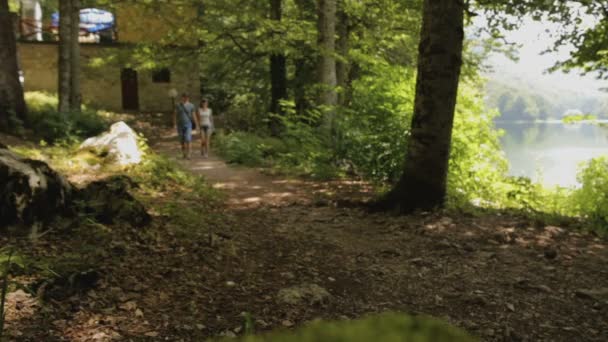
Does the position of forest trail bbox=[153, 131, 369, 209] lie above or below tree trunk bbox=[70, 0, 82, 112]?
below

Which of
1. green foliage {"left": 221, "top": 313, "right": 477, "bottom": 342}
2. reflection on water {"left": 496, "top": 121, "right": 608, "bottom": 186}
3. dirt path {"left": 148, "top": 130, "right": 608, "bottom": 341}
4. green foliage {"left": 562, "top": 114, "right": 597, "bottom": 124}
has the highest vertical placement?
green foliage {"left": 562, "top": 114, "right": 597, "bottom": 124}

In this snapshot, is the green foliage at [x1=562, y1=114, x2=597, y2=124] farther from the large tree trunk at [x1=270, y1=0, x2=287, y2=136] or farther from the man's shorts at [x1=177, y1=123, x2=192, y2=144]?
the large tree trunk at [x1=270, y1=0, x2=287, y2=136]

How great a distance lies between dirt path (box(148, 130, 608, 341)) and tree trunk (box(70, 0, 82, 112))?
1298 centimetres

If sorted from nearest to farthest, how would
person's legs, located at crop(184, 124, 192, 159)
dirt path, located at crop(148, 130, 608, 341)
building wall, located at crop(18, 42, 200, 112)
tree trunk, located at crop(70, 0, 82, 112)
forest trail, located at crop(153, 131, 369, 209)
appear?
dirt path, located at crop(148, 130, 608, 341)
forest trail, located at crop(153, 131, 369, 209)
person's legs, located at crop(184, 124, 192, 159)
tree trunk, located at crop(70, 0, 82, 112)
building wall, located at crop(18, 42, 200, 112)

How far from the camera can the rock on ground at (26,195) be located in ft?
14.6

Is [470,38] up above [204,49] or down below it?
above

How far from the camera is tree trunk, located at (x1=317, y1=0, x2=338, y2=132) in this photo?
1341cm

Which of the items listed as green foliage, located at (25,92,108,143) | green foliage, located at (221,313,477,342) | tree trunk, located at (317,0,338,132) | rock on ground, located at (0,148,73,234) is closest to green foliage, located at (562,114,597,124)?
tree trunk, located at (317,0,338,132)

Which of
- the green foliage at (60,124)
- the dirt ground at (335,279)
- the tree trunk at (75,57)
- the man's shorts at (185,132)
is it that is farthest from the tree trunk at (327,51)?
the tree trunk at (75,57)

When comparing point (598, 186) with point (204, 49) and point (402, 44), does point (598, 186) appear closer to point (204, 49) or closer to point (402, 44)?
point (402, 44)

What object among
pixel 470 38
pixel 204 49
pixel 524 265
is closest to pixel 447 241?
pixel 524 265

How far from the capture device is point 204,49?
1869cm

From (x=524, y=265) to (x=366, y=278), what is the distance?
6.08 ft

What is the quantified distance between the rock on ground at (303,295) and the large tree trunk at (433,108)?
10.7 feet
